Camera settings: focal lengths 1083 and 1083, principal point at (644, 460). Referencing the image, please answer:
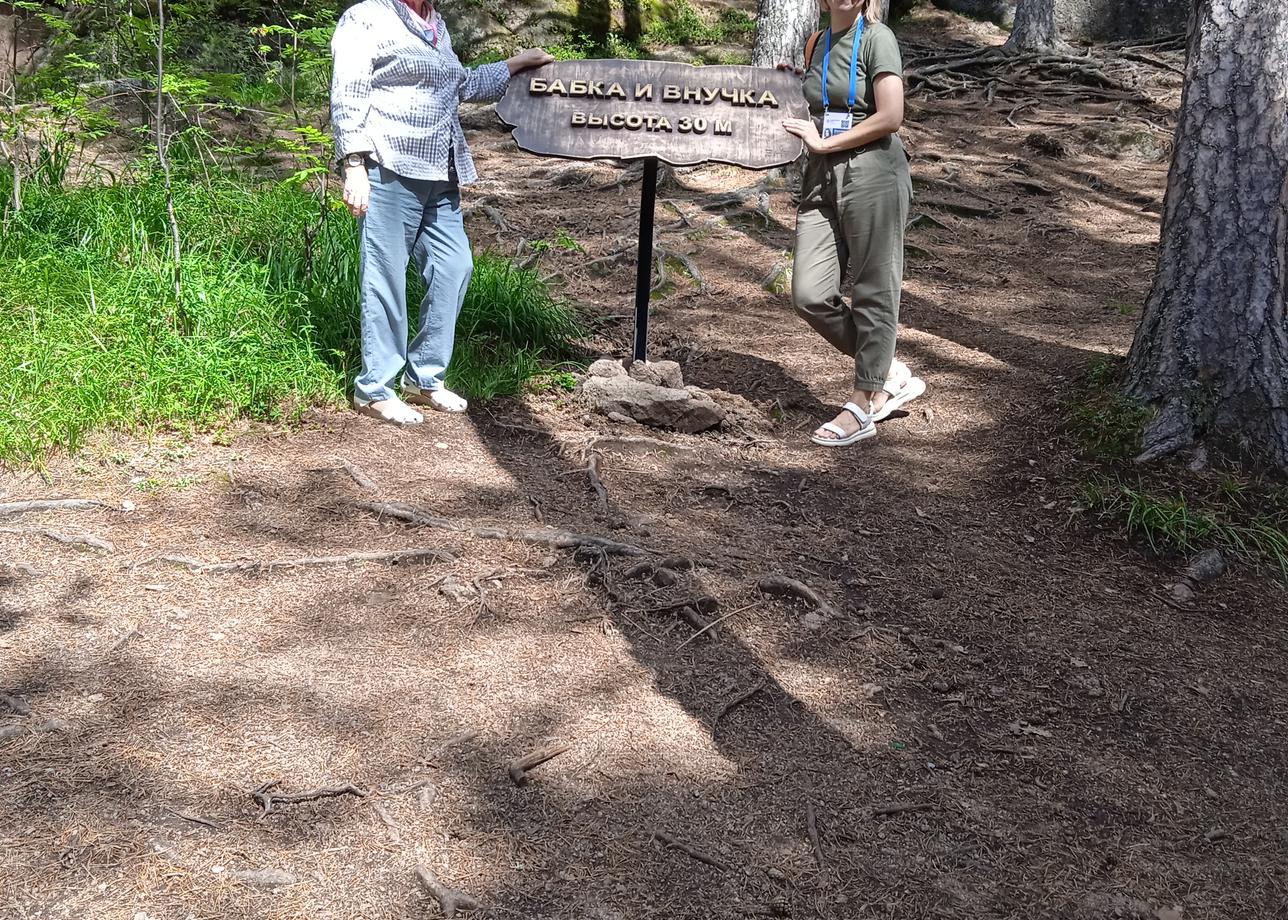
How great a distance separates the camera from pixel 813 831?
277cm

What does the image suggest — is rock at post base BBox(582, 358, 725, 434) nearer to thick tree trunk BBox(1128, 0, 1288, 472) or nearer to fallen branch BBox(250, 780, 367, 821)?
thick tree trunk BBox(1128, 0, 1288, 472)

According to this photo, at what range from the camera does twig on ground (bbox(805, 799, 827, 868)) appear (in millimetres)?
2695

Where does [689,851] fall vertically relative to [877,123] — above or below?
below

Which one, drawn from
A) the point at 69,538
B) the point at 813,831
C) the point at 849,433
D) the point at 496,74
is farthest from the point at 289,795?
the point at 496,74

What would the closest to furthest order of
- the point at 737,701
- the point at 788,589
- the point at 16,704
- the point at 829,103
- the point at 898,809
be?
the point at 898,809 < the point at 16,704 < the point at 737,701 < the point at 788,589 < the point at 829,103

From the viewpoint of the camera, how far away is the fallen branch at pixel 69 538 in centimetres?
385

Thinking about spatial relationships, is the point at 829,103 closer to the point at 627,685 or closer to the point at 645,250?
the point at 645,250

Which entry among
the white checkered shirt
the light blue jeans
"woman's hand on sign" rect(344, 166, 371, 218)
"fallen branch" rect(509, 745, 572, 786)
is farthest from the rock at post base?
"fallen branch" rect(509, 745, 572, 786)

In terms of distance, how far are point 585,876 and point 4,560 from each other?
244 cm

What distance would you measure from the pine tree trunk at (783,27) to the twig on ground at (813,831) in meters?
7.60

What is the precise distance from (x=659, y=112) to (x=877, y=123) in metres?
1.03

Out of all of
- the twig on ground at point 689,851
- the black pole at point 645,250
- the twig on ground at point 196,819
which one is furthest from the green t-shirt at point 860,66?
the twig on ground at point 196,819

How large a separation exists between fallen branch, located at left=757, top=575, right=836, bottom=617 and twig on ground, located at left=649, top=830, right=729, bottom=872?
127 centimetres

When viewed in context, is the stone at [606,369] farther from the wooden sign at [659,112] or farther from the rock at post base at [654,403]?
the wooden sign at [659,112]
